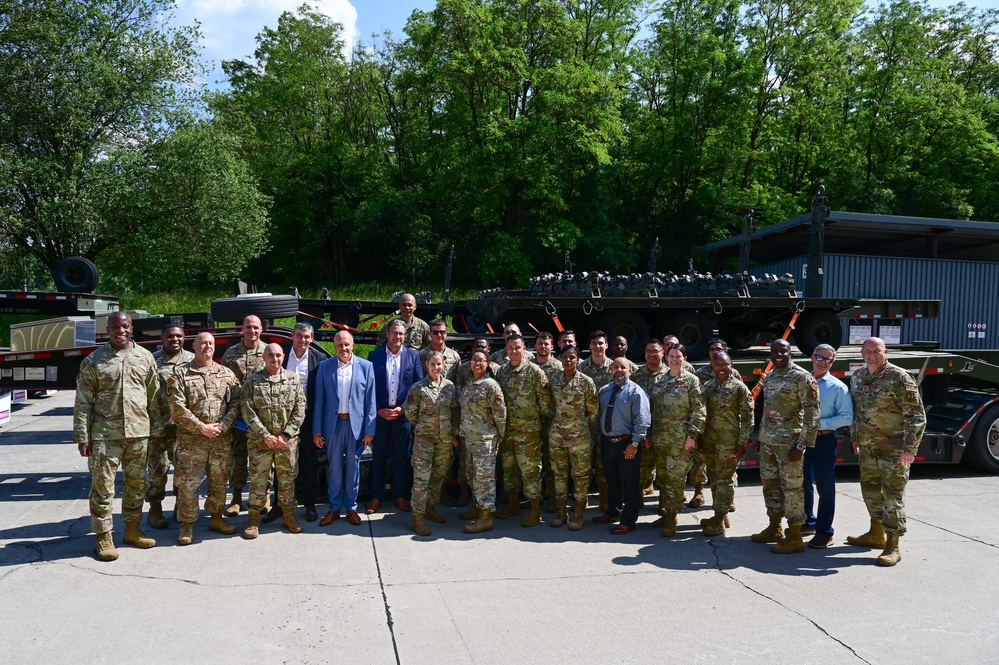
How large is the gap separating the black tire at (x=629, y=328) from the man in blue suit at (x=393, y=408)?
3.55 m

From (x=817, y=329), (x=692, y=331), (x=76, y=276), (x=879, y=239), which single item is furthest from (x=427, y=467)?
(x=879, y=239)

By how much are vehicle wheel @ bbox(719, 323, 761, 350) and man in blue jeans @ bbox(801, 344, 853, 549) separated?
4.93 m

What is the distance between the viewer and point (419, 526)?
6.02 m

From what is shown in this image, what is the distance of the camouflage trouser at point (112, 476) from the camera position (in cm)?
534

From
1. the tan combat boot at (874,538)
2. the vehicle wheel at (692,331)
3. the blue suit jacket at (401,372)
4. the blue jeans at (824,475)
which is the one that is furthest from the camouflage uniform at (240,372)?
the vehicle wheel at (692,331)

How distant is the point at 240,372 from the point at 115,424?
46.0 inches

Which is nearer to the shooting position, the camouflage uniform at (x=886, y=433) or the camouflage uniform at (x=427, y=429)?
the camouflage uniform at (x=886, y=433)

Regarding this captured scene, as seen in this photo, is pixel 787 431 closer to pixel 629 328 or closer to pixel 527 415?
pixel 527 415

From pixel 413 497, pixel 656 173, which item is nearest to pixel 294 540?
pixel 413 497

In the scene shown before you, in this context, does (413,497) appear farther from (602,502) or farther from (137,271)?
(137,271)

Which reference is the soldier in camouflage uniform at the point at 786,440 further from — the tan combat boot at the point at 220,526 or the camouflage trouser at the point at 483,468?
the tan combat boot at the point at 220,526

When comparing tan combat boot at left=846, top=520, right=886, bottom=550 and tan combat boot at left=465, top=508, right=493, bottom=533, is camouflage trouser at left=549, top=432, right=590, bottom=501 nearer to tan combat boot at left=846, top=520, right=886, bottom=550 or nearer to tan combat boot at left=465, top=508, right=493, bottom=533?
tan combat boot at left=465, top=508, right=493, bottom=533

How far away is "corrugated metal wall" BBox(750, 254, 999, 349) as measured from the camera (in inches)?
679

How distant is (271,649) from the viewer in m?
3.97
